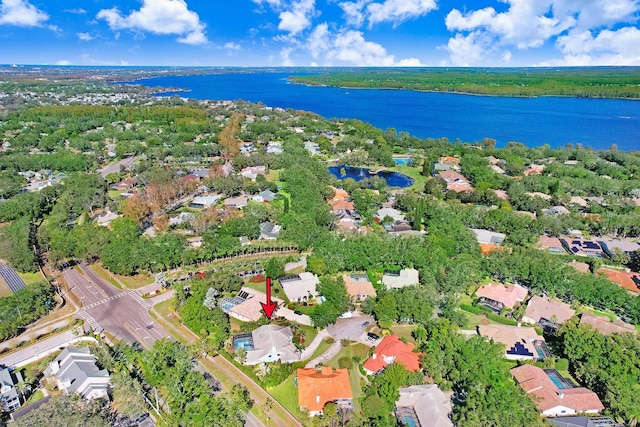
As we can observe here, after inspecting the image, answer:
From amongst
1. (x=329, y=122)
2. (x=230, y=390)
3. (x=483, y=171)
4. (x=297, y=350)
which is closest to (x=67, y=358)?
(x=230, y=390)

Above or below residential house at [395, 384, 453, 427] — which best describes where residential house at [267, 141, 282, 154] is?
above

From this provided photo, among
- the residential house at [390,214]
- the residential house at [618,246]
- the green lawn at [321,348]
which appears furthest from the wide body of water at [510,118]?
the green lawn at [321,348]

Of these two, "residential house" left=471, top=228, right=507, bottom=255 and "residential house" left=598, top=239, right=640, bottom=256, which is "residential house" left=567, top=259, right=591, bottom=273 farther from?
"residential house" left=471, top=228, right=507, bottom=255

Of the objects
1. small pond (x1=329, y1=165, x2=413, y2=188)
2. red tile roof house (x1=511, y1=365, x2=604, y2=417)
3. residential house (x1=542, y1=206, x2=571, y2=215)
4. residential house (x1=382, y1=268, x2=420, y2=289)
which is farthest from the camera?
small pond (x1=329, y1=165, x2=413, y2=188)

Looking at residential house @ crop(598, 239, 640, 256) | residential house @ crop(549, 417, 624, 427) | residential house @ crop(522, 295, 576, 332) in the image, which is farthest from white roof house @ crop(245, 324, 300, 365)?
residential house @ crop(598, 239, 640, 256)

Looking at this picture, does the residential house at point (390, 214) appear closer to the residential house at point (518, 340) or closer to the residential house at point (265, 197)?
the residential house at point (265, 197)

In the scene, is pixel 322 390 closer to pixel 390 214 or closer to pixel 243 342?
pixel 243 342

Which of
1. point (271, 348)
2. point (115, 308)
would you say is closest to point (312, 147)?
point (115, 308)
